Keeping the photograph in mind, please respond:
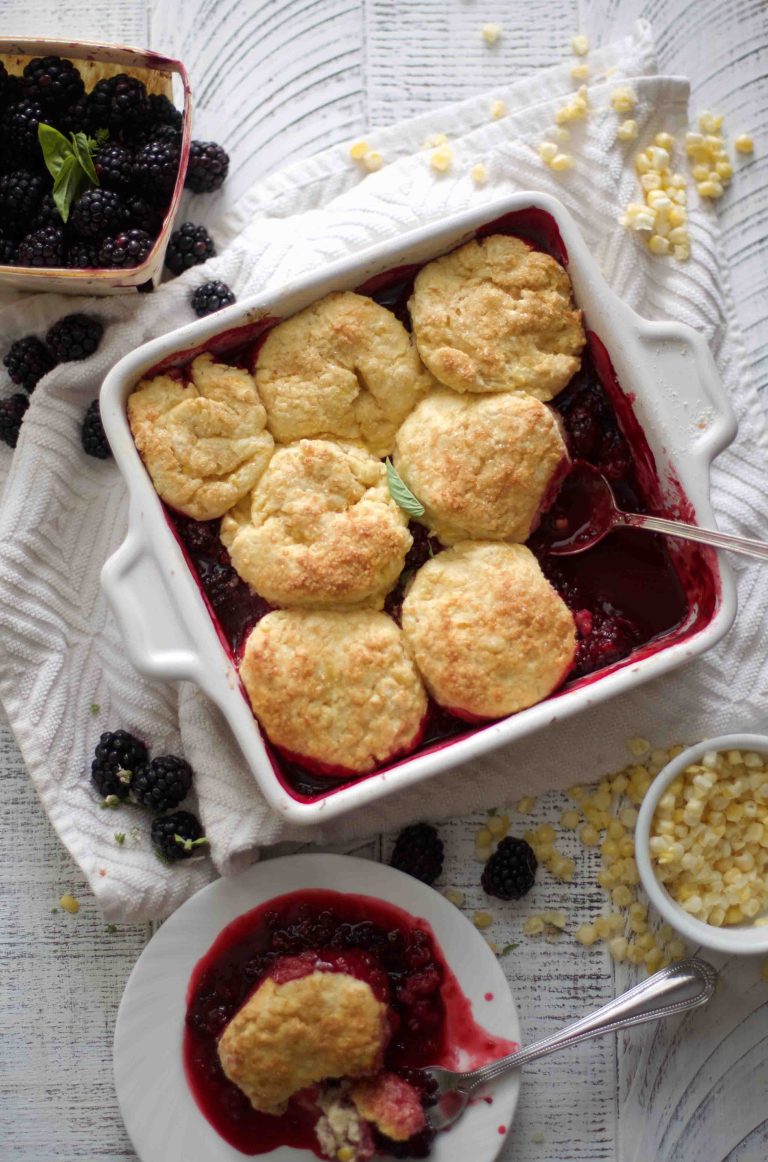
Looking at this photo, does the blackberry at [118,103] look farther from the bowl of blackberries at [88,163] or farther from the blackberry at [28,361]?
the blackberry at [28,361]

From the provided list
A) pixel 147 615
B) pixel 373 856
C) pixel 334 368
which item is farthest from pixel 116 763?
pixel 334 368

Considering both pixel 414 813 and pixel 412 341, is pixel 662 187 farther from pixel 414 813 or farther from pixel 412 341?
pixel 414 813

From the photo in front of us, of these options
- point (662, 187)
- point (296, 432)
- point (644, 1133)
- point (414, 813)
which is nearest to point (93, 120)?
point (296, 432)

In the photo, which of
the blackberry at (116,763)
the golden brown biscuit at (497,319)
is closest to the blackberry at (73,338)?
the golden brown biscuit at (497,319)

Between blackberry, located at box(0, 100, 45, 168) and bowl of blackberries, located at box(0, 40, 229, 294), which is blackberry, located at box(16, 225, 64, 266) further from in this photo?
blackberry, located at box(0, 100, 45, 168)

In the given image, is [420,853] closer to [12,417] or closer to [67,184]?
[12,417]

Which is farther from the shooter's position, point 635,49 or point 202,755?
point 635,49

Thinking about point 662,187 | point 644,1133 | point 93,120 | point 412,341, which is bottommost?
point 644,1133
